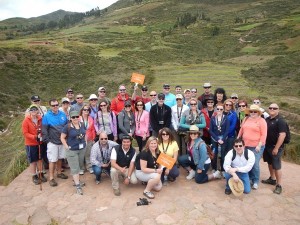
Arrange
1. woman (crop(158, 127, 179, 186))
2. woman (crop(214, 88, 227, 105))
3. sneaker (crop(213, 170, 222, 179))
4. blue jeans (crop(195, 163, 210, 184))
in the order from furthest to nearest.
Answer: woman (crop(214, 88, 227, 105))
sneaker (crop(213, 170, 222, 179))
blue jeans (crop(195, 163, 210, 184))
woman (crop(158, 127, 179, 186))

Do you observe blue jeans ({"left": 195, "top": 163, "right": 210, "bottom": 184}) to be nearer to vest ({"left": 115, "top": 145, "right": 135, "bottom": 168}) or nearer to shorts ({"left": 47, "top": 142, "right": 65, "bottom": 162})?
vest ({"left": 115, "top": 145, "right": 135, "bottom": 168})

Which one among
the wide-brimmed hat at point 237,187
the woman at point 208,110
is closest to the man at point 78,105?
the woman at point 208,110

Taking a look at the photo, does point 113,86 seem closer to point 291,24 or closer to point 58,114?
point 58,114

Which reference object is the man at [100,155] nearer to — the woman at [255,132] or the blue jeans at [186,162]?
the blue jeans at [186,162]

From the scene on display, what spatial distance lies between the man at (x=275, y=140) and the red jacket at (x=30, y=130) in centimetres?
471

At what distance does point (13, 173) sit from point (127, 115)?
3326 millimetres

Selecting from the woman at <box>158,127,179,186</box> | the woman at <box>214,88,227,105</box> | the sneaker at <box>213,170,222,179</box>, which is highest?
the woman at <box>214,88,227,105</box>

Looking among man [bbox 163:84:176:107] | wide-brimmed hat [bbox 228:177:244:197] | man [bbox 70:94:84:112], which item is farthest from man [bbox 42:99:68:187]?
wide-brimmed hat [bbox 228:177:244:197]

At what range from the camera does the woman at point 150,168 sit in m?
6.37

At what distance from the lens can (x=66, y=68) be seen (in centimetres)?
4000

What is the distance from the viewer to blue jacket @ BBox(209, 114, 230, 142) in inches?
269

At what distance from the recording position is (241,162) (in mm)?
6383

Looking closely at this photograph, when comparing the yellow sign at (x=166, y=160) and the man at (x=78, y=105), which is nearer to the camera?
the yellow sign at (x=166, y=160)

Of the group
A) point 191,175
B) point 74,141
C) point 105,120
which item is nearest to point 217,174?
point 191,175
